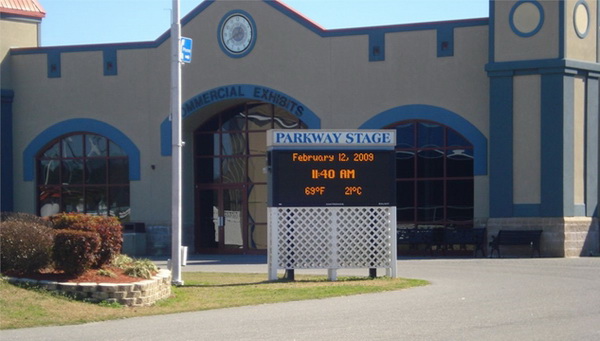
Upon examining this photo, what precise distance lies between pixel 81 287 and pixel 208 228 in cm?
2014

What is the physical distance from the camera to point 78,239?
54.8 ft

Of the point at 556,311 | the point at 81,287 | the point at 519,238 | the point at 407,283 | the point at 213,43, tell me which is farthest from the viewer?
the point at 213,43

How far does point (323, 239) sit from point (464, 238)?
10756 millimetres

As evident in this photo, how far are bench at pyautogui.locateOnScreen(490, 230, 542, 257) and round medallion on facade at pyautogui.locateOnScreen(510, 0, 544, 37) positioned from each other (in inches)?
224

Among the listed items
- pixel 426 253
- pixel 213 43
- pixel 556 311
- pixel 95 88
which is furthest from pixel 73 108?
pixel 556 311

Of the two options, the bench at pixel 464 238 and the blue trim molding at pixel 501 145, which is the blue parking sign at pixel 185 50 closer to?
the blue trim molding at pixel 501 145

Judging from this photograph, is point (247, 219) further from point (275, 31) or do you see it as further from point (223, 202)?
point (275, 31)

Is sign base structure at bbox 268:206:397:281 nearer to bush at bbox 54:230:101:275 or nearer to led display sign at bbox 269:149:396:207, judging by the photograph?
led display sign at bbox 269:149:396:207

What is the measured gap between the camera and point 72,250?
16672 millimetres

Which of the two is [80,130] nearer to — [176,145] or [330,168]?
[176,145]

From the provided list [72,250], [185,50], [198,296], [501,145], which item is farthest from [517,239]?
[72,250]

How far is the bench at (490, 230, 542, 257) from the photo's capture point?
96.3ft

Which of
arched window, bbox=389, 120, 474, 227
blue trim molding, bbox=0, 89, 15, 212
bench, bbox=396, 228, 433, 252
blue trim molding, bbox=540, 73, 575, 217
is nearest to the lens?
blue trim molding, bbox=540, 73, 575, 217

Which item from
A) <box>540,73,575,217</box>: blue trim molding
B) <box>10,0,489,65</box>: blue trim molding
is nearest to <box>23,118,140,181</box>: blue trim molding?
<box>10,0,489,65</box>: blue trim molding
